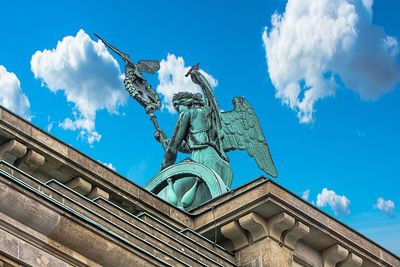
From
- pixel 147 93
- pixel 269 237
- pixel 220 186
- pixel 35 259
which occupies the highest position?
pixel 147 93

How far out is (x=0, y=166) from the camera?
2141 centimetres

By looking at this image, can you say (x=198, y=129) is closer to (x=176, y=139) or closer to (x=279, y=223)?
(x=176, y=139)

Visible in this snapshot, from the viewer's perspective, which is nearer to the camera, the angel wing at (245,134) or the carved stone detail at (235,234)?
the carved stone detail at (235,234)

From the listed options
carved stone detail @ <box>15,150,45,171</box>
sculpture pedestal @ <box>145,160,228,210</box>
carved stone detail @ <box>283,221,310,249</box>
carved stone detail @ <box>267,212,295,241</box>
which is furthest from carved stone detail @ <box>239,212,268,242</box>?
carved stone detail @ <box>15,150,45,171</box>

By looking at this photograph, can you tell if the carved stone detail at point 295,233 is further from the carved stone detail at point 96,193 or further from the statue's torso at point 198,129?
the statue's torso at point 198,129

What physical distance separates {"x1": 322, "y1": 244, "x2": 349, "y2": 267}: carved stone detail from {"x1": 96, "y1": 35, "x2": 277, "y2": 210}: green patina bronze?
344 cm

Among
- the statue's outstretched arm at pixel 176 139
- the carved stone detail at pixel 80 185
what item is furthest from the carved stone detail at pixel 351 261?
the statue's outstretched arm at pixel 176 139

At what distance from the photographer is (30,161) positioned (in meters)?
26.3

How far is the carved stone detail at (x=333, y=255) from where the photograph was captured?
27.5 meters

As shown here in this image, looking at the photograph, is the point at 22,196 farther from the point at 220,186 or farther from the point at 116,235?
the point at 220,186

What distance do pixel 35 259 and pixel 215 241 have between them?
7.96m

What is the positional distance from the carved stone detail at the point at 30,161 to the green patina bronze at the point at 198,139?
4.97 meters

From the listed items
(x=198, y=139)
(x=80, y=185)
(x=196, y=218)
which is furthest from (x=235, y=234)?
(x=198, y=139)

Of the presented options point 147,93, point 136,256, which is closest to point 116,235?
point 136,256
